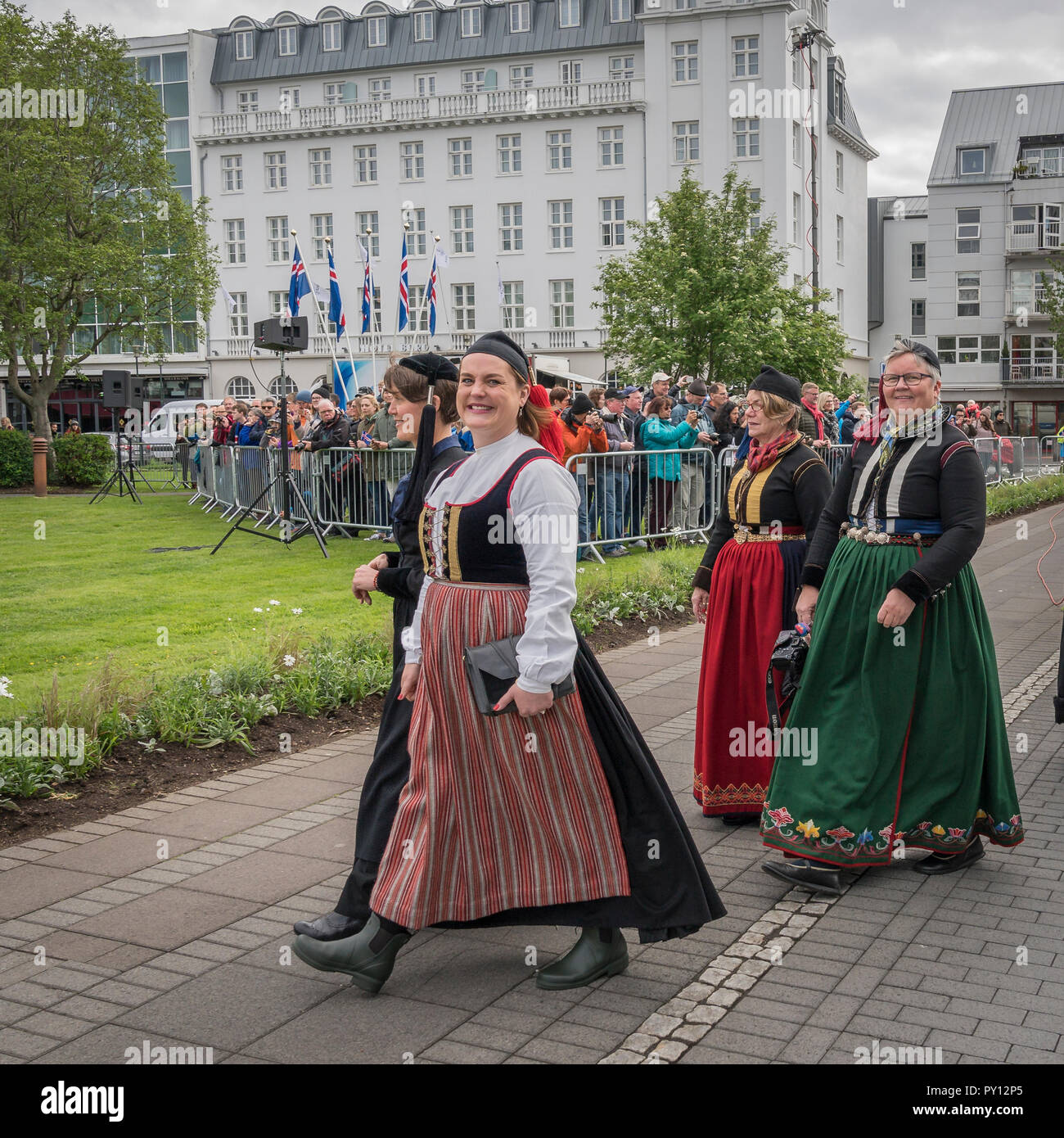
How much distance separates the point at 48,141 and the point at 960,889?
30.6 m

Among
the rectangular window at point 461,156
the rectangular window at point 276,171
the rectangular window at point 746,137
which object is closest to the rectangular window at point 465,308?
the rectangular window at point 461,156

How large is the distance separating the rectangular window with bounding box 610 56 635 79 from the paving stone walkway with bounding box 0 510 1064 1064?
5493 cm

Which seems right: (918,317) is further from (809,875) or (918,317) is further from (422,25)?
(809,875)

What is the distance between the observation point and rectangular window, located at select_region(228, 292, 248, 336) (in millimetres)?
62219

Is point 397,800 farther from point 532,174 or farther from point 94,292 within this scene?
point 532,174

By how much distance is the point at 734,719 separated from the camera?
5.97m

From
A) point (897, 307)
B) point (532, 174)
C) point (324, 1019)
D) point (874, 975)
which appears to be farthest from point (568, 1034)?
point (897, 307)

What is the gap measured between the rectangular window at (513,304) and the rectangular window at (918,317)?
863 inches

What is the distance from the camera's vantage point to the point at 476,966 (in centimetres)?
428

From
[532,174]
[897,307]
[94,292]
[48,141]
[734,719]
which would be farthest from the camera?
[897,307]

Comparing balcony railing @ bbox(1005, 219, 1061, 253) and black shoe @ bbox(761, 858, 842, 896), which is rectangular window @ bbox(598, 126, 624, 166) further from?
black shoe @ bbox(761, 858, 842, 896)

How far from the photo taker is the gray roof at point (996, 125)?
66500 millimetres

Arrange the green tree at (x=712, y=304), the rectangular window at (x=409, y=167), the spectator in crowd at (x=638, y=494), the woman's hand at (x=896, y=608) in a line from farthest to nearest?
the rectangular window at (x=409, y=167) < the green tree at (x=712, y=304) < the spectator in crowd at (x=638, y=494) < the woman's hand at (x=896, y=608)

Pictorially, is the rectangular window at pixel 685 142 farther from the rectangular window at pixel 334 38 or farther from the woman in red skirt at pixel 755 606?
the woman in red skirt at pixel 755 606
